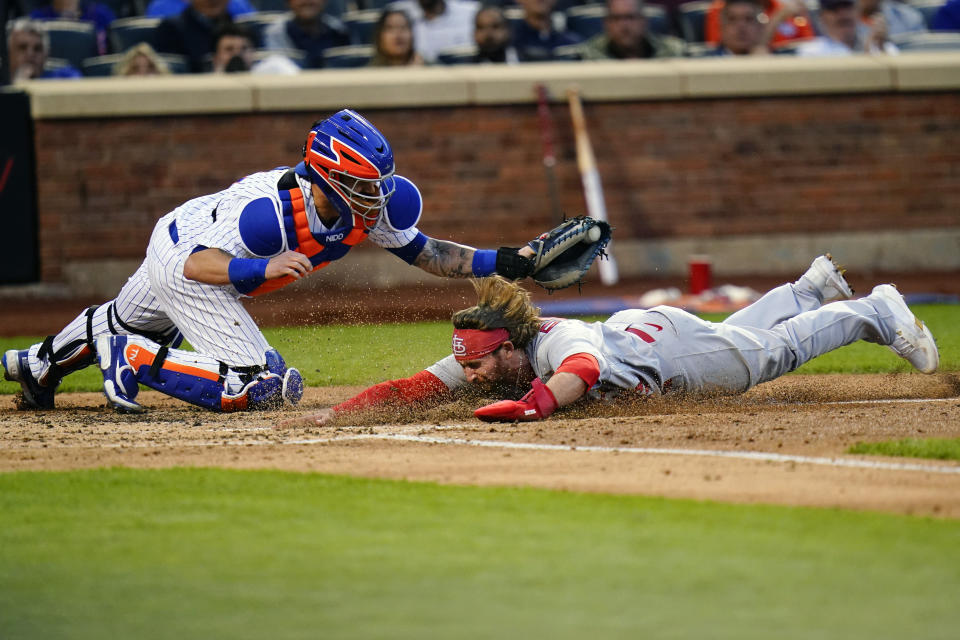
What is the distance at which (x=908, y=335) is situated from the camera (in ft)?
23.0

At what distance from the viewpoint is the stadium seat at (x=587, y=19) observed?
51.3 ft

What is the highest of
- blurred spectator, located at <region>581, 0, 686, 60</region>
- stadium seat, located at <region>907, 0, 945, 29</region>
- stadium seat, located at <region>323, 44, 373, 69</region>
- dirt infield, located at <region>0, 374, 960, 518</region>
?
stadium seat, located at <region>907, 0, 945, 29</region>

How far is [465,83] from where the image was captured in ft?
47.3

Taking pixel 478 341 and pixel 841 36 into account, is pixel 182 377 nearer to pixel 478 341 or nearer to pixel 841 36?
pixel 478 341

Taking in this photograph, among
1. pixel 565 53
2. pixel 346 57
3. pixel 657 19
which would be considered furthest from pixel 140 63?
pixel 657 19

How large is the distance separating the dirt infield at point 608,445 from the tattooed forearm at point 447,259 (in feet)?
2.64

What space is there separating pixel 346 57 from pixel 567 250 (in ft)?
26.0

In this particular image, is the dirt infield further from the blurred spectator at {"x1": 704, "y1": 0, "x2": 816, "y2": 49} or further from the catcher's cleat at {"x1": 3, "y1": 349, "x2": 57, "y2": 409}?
the blurred spectator at {"x1": 704, "y1": 0, "x2": 816, "y2": 49}

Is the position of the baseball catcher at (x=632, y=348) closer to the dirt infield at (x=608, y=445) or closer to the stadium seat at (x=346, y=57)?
the dirt infield at (x=608, y=445)

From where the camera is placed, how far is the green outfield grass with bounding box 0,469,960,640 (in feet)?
11.5

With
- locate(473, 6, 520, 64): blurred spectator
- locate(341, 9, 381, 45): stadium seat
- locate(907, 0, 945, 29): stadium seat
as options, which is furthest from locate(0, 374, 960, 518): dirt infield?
locate(907, 0, 945, 29): stadium seat

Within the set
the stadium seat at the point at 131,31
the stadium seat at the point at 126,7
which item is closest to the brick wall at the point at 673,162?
the stadium seat at the point at 131,31

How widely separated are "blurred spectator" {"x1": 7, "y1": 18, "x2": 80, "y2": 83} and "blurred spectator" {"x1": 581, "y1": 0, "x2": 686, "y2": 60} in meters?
5.67

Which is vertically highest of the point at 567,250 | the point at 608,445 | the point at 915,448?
the point at 567,250
